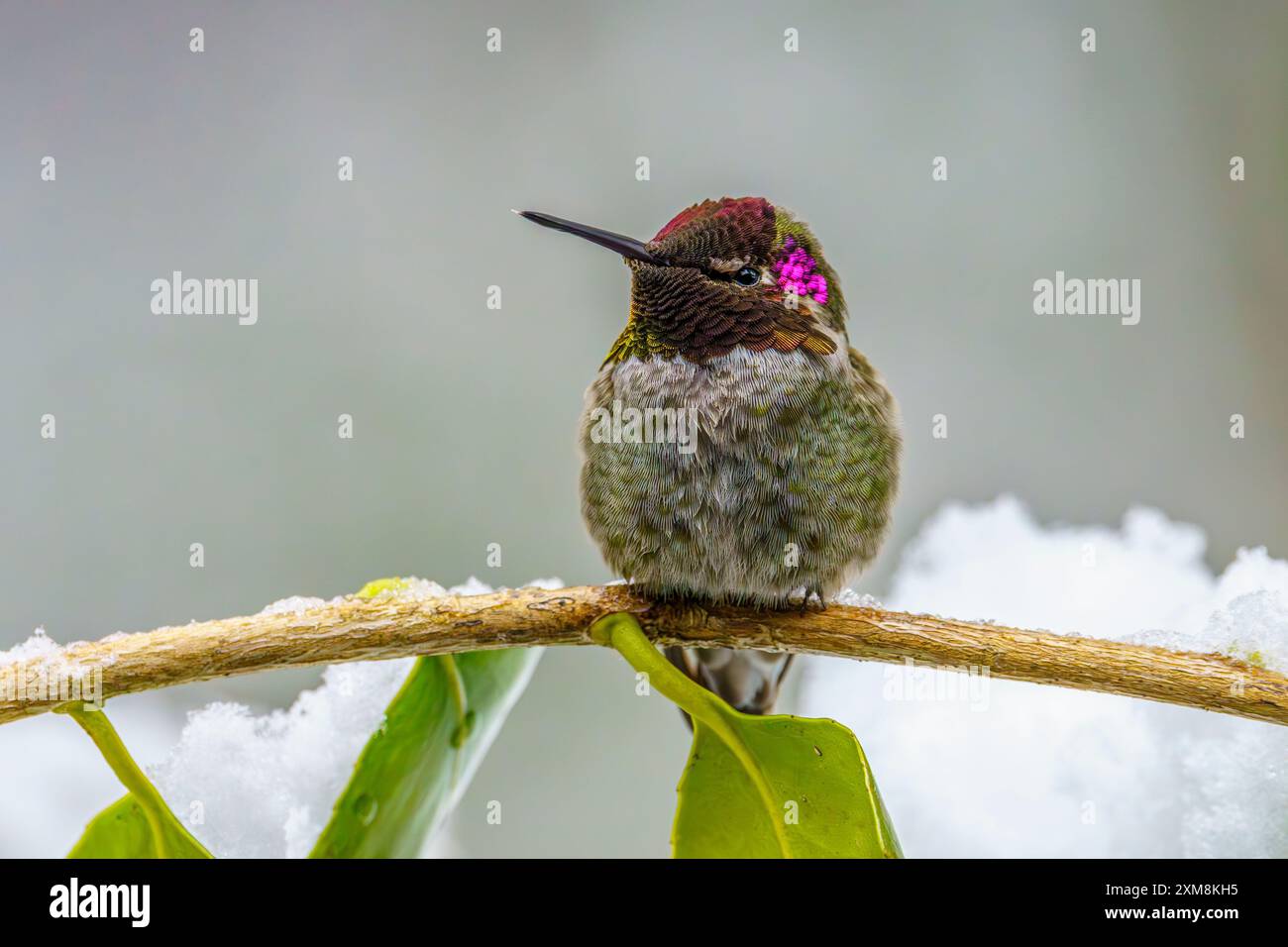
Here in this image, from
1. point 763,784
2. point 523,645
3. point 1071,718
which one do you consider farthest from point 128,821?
point 1071,718

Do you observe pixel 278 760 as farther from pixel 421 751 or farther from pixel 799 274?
pixel 799 274

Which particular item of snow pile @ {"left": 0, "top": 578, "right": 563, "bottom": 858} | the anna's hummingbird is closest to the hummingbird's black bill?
the anna's hummingbird

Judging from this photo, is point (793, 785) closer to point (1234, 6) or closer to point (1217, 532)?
point (1217, 532)

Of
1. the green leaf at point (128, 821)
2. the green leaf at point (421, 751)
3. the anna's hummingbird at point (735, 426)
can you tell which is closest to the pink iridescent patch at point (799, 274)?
the anna's hummingbird at point (735, 426)

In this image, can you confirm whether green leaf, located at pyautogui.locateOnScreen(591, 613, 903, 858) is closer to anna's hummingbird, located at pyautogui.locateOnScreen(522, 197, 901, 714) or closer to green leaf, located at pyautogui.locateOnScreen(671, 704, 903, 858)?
green leaf, located at pyautogui.locateOnScreen(671, 704, 903, 858)
